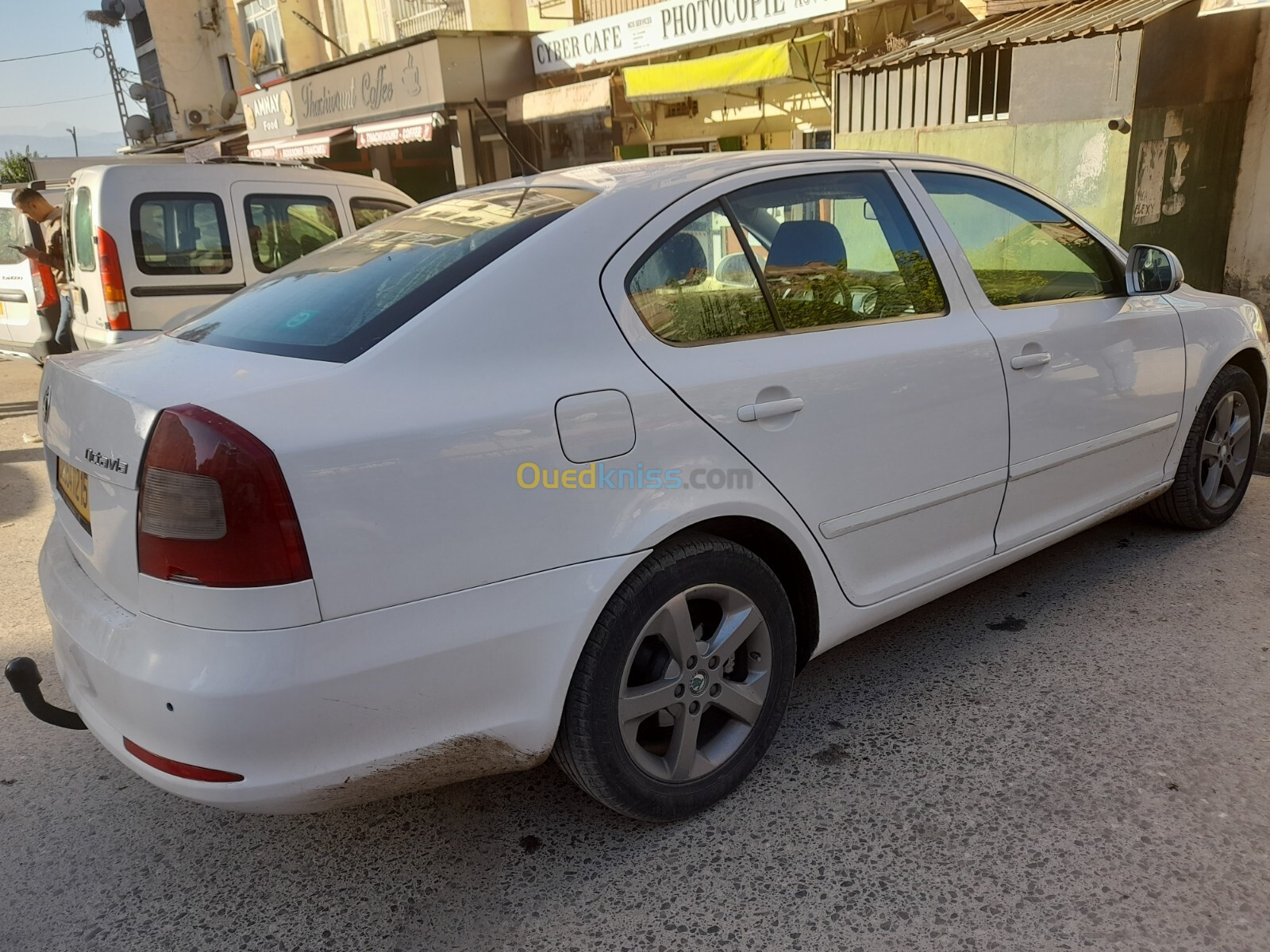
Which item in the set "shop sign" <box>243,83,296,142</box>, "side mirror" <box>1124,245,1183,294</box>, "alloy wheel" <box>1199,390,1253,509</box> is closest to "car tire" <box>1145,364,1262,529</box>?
"alloy wheel" <box>1199,390,1253,509</box>

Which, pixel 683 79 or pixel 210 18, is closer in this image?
pixel 683 79

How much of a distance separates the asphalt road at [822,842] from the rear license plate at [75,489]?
0.91 m

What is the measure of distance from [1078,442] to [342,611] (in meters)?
2.53

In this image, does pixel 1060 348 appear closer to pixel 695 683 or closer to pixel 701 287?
pixel 701 287

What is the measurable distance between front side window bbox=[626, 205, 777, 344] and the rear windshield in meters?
0.26

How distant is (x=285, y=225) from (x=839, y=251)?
548 cm

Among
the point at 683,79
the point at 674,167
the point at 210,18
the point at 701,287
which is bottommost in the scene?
the point at 701,287

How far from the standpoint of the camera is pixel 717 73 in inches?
374

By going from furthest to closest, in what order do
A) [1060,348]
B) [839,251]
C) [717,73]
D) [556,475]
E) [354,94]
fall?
[354,94]
[717,73]
[1060,348]
[839,251]
[556,475]

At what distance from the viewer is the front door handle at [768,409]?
2.28 metres

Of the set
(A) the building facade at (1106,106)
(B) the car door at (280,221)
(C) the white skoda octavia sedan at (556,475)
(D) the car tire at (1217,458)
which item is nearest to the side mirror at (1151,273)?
(C) the white skoda octavia sedan at (556,475)

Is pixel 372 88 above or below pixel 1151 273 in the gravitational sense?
above

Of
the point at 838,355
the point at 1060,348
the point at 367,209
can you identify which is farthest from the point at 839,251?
the point at 367,209

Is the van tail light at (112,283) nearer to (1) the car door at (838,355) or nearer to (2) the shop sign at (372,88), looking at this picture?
(1) the car door at (838,355)
